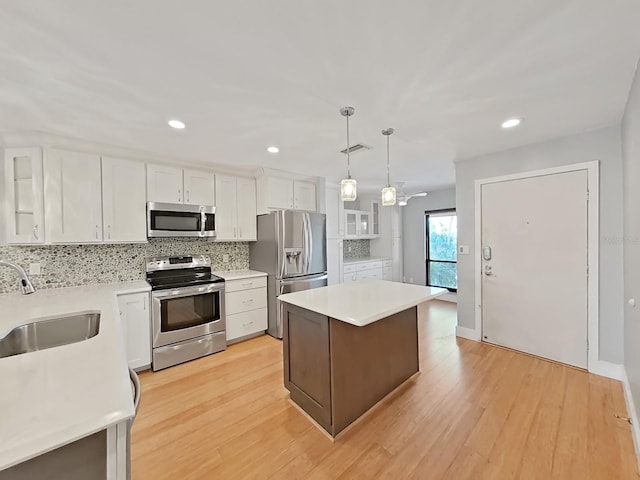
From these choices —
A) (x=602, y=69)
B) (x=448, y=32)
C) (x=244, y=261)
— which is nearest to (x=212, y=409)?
(x=244, y=261)

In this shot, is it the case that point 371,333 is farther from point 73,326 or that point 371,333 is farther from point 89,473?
point 73,326

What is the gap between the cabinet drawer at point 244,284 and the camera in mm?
3374

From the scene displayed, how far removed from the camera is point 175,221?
10.5 ft

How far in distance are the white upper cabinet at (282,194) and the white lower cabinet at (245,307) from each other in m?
1.05

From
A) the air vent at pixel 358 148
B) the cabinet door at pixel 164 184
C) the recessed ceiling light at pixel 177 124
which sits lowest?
the cabinet door at pixel 164 184

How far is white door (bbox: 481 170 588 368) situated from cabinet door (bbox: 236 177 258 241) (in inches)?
120

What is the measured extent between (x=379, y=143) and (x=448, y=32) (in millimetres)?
1492

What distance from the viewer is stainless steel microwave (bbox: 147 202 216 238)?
3.03 meters

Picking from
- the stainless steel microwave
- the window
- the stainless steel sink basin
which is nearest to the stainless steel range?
the stainless steel microwave

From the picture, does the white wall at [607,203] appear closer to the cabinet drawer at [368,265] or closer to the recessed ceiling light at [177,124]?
the cabinet drawer at [368,265]

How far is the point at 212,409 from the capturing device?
2.15 metres

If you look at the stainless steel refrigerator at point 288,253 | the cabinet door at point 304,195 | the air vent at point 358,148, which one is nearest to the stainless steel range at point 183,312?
the stainless steel refrigerator at point 288,253

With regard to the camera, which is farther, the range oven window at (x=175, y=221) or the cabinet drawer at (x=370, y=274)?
the cabinet drawer at (x=370, y=274)

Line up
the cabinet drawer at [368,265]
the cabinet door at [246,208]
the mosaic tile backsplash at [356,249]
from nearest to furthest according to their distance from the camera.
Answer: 1. the cabinet door at [246,208]
2. the cabinet drawer at [368,265]
3. the mosaic tile backsplash at [356,249]
